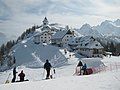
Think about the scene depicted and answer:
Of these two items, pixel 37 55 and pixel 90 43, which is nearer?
pixel 90 43

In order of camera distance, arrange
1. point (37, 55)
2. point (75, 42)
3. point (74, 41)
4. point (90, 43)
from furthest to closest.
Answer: point (74, 41) → point (75, 42) → point (37, 55) → point (90, 43)

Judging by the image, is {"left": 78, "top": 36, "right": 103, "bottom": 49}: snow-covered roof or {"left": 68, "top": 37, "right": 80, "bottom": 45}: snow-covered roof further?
{"left": 68, "top": 37, "right": 80, "bottom": 45}: snow-covered roof

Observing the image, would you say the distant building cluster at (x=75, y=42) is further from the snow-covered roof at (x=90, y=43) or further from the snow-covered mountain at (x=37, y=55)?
the snow-covered mountain at (x=37, y=55)

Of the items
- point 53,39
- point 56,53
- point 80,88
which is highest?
point 53,39

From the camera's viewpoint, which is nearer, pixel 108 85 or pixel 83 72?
pixel 108 85

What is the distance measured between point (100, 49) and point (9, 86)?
67.6 meters

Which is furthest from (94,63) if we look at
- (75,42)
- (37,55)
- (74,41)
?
(74,41)

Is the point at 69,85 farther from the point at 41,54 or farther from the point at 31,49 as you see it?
the point at 31,49

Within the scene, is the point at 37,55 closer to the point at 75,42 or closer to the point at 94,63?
the point at 75,42

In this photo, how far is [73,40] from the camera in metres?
94.5

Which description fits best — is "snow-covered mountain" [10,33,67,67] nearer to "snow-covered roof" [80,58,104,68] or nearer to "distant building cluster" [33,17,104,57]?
"distant building cluster" [33,17,104,57]

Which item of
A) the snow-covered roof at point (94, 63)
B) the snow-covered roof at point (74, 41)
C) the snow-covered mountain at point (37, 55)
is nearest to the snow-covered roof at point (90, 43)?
the snow-covered roof at point (74, 41)

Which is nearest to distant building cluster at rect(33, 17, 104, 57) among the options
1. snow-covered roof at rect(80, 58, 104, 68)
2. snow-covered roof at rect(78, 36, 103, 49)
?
snow-covered roof at rect(78, 36, 103, 49)

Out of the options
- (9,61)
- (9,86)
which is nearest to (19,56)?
(9,61)
